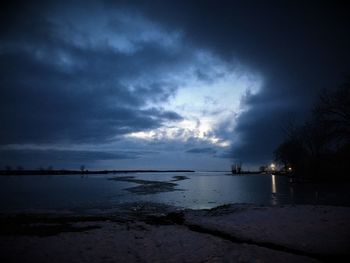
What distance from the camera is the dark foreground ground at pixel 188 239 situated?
8.87m

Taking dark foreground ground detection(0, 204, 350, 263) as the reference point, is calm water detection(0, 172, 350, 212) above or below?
below

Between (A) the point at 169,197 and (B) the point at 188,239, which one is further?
(A) the point at 169,197

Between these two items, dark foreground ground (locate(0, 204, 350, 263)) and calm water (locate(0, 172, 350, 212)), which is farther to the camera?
calm water (locate(0, 172, 350, 212))

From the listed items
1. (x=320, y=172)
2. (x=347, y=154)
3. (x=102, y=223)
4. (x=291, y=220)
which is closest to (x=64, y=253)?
(x=102, y=223)

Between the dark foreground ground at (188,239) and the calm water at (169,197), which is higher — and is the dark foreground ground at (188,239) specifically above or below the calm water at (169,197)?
above

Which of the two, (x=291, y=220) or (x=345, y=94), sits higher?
(x=345, y=94)

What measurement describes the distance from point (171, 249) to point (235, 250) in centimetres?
274

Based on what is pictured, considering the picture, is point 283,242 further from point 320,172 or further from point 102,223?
point 320,172

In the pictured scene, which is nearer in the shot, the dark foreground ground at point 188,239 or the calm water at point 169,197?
the dark foreground ground at point 188,239

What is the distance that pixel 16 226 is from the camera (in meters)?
13.9

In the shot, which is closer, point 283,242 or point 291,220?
point 283,242

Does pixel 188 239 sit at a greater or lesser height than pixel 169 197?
greater

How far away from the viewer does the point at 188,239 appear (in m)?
11.4

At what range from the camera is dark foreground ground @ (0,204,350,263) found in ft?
29.1
